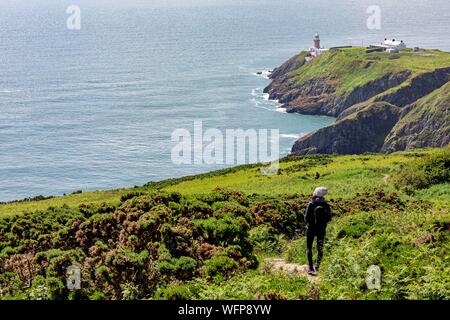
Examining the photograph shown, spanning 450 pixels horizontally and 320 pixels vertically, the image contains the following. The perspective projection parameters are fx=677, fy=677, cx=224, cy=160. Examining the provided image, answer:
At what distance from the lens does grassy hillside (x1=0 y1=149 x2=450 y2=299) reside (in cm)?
1717

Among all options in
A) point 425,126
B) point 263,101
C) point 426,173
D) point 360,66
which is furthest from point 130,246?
point 360,66

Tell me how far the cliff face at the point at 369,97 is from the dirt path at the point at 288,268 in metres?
106

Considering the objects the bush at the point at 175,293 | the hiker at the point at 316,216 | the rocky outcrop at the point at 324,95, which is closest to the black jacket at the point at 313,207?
the hiker at the point at 316,216

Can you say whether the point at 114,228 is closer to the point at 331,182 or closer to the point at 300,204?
the point at 300,204

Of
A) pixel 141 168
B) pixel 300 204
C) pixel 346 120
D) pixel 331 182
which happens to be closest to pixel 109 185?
pixel 141 168

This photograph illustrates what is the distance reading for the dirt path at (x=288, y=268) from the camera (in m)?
19.4

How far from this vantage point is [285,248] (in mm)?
25625

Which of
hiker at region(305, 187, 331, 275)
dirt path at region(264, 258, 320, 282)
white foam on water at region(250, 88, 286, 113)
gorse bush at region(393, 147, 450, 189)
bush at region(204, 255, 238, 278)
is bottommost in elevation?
white foam on water at region(250, 88, 286, 113)

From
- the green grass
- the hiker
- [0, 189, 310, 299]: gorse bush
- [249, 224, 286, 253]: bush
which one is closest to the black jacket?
the hiker

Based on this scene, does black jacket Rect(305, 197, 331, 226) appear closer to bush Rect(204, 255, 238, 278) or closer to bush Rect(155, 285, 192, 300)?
bush Rect(204, 255, 238, 278)

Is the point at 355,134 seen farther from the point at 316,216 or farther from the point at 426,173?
the point at 316,216

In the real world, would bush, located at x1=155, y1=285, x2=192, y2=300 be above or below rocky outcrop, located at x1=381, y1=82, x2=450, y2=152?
above

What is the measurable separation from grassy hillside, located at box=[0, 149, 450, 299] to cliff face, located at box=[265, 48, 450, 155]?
102 metres

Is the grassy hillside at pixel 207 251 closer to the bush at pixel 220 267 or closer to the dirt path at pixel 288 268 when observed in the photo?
the bush at pixel 220 267
